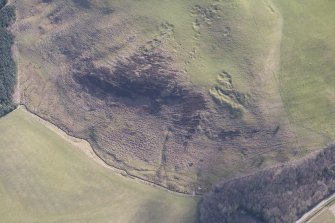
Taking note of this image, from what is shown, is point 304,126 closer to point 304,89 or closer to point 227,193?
point 304,89

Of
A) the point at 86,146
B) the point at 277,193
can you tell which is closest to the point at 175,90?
the point at 86,146

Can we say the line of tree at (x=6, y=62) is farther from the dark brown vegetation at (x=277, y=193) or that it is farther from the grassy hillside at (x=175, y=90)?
the dark brown vegetation at (x=277, y=193)

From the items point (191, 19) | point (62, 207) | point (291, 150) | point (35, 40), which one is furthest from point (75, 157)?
point (291, 150)

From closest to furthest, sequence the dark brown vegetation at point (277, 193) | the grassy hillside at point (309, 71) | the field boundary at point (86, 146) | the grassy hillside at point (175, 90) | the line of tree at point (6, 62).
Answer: the dark brown vegetation at point (277, 193)
the grassy hillside at point (309, 71)
the grassy hillside at point (175, 90)
the field boundary at point (86, 146)
the line of tree at point (6, 62)

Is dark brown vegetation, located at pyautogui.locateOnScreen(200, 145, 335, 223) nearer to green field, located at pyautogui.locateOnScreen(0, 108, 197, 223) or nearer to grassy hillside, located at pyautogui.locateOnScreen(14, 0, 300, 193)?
grassy hillside, located at pyautogui.locateOnScreen(14, 0, 300, 193)

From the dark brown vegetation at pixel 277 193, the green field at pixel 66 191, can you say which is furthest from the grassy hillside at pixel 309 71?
the green field at pixel 66 191
